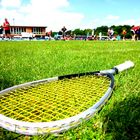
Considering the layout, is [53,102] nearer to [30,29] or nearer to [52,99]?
[52,99]

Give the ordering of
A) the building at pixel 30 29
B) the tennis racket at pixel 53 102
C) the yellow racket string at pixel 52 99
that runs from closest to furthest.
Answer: the tennis racket at pixel 53 102, the yellow racket string at pixel 52 99, the building at pixel 30 29

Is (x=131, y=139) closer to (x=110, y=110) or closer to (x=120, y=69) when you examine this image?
(x=110, y=110)

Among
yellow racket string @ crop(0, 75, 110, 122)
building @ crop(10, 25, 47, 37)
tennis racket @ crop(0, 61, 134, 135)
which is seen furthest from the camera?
building @ crop(10, 25, 47, 37)

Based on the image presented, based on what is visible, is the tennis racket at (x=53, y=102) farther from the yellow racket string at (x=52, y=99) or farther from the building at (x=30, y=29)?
the building at (x=30, y=29)

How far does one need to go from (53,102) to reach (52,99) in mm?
108

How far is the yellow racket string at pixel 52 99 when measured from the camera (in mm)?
2852

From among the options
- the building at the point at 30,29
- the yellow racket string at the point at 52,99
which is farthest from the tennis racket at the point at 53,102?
the building at the point at 30,29

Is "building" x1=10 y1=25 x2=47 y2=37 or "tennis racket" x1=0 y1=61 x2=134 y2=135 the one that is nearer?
"tennis racket" x1=0 y1=61 x2=134 y2=135

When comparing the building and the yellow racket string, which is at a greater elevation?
the building

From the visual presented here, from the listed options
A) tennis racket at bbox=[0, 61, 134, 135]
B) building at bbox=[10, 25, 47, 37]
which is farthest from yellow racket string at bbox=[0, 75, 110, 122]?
building at bbox=[10, 25, 47, 37]

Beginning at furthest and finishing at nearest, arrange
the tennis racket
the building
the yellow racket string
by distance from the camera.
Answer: the building
the yellow racket string
the tennis racket

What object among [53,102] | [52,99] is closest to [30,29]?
[52,99]

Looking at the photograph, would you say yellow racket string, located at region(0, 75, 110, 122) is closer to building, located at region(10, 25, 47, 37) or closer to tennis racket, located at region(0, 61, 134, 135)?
tennis racket, located at region(0, 61, 134, 135)

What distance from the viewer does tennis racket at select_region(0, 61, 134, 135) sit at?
7.95 ft
